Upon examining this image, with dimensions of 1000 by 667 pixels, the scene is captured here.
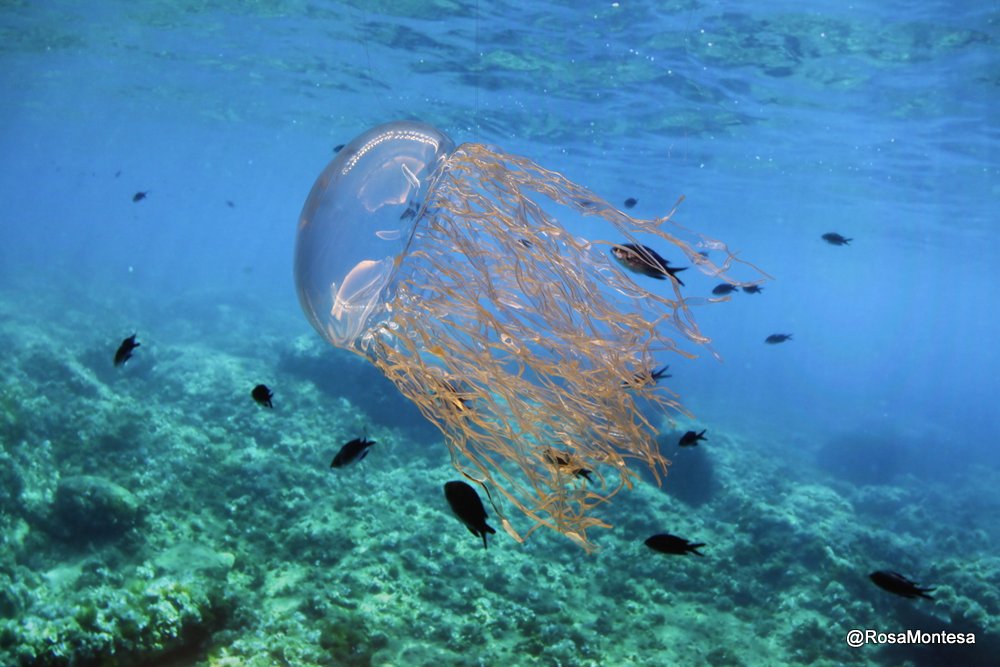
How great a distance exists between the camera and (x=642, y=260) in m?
3.70

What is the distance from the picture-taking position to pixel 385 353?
3449 mm

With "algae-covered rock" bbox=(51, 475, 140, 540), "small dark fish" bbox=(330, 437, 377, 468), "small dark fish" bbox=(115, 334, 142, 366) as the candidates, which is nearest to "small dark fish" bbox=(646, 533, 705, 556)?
"small dark fish" bbox=(330, 437, 377, 468)

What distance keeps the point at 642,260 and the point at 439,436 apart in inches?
369

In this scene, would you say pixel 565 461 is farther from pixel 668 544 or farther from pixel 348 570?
pixel 348 570

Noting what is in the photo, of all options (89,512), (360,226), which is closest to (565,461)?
(360,226)

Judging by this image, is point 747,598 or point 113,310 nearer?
point 747,598

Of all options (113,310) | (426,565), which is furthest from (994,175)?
(113,310)

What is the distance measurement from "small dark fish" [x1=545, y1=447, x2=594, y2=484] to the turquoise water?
3.32 metres

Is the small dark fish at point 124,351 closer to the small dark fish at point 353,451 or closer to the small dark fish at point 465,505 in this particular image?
the small dark fish at point 353,451

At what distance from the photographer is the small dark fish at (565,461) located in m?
2.89

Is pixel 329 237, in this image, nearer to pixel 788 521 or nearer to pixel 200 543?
pixel 200 543

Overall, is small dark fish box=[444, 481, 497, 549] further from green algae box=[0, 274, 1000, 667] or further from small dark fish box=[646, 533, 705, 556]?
green algae box=[0, 274, 1000, 667]

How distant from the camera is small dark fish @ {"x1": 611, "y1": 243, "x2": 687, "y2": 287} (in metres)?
3.59

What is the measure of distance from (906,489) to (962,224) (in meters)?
14.2
